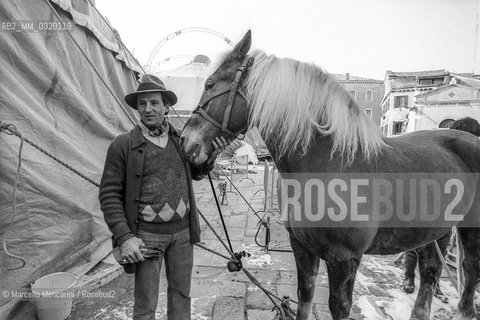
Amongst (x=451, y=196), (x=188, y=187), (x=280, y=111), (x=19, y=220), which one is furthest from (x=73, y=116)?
(x=451, y=196)

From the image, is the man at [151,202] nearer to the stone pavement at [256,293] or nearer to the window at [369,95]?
the stone pavement at [256,293]

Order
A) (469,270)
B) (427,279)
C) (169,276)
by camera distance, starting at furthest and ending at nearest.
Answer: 1. (427,279)
2. (469,270)
3. (169,276)

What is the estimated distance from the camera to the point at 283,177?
1.84m

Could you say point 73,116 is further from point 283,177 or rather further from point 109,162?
point 283,177

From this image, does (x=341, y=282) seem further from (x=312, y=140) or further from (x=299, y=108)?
(x=299, y=108)

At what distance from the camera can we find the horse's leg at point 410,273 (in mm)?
3152

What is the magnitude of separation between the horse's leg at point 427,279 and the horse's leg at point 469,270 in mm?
230

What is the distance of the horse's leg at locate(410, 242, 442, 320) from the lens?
263cm

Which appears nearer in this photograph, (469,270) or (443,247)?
(469,270)

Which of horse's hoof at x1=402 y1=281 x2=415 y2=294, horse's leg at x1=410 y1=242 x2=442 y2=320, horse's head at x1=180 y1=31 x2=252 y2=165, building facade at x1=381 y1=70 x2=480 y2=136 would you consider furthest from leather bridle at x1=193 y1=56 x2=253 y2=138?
building facade at x1=381 y1=70 x2=480 y2=136

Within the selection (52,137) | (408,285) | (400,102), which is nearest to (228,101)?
(52,137)

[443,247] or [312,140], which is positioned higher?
[312,140]

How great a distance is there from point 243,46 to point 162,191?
1.16 meters

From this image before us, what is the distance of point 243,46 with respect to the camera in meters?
1.72
